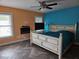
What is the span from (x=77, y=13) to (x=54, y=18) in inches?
73.4

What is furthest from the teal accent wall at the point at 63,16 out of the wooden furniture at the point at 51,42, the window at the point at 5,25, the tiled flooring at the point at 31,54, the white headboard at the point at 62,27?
the window at the point at 5,25

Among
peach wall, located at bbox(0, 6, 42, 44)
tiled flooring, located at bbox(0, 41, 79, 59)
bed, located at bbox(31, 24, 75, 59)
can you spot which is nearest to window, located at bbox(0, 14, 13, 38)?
peach wall, located at bbox(0, 6, 42, 44)

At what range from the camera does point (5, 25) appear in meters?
4.47

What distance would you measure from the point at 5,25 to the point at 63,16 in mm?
4076

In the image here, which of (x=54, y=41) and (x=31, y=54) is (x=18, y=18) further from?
(x=54, y=41)

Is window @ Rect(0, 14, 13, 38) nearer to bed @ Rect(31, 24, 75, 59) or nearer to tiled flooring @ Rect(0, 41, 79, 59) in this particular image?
tiled flooring @ Rect(0, 41, 79, 59)

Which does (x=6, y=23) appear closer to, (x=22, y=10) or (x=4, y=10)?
(x=4, y=10)

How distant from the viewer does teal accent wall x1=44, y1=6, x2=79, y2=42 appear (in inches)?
178

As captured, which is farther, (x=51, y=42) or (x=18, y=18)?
(x=18, y=18)

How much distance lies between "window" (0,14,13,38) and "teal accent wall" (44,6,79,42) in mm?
3230

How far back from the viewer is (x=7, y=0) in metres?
3.33

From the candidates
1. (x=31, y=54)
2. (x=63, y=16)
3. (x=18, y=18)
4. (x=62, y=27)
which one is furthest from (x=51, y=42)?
(x=18, y=18)

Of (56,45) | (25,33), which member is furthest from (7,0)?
(56,45)

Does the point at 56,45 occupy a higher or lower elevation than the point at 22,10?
lower
